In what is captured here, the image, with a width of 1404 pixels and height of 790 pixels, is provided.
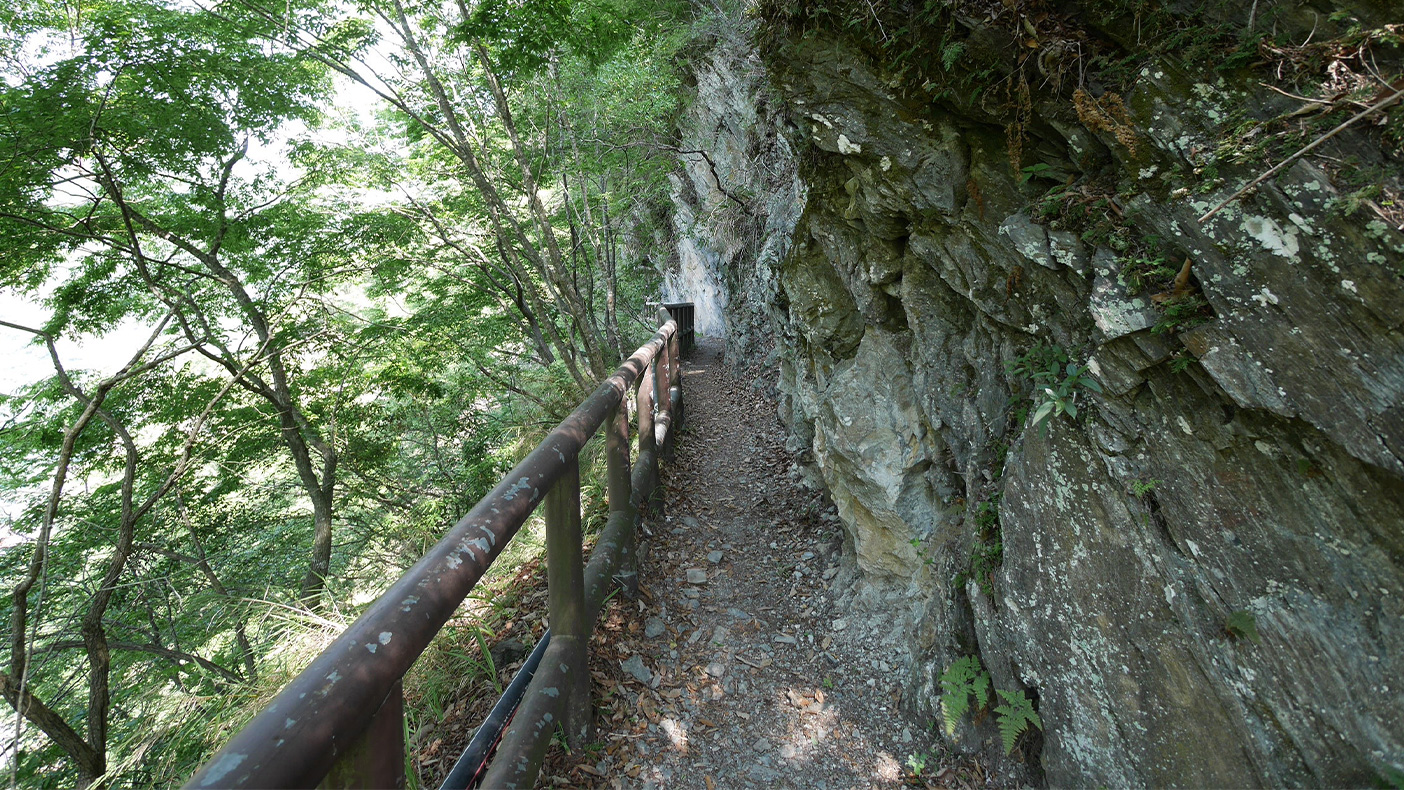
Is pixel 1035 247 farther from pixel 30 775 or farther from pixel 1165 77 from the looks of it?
pixel 30 775

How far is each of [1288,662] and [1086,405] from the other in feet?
3.45

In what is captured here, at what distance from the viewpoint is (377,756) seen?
114 centimetres

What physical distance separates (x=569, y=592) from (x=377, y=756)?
1.31 meters

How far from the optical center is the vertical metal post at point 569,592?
2.32 meters

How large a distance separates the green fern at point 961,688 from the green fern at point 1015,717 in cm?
21

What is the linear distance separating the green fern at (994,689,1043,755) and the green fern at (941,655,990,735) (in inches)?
8.1

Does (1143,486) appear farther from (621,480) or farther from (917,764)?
(621,480)

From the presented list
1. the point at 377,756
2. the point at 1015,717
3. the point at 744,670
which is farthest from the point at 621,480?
the point at 377,756

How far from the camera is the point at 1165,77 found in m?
2.26

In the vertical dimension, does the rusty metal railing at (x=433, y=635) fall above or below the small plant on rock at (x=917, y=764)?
above

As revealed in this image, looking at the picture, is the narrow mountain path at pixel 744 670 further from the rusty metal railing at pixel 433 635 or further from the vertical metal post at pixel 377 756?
the vertical metal post at pixel 377 756

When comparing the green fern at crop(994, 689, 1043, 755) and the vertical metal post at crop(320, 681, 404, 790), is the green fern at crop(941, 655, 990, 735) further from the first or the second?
the vertical metal post at crop(320, 681, 404, 790)

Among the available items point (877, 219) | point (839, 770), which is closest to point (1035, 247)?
point (877, 219)

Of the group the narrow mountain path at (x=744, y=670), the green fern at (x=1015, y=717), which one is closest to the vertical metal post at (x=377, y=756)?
the narrow mountain path at (x=744, y=670)
